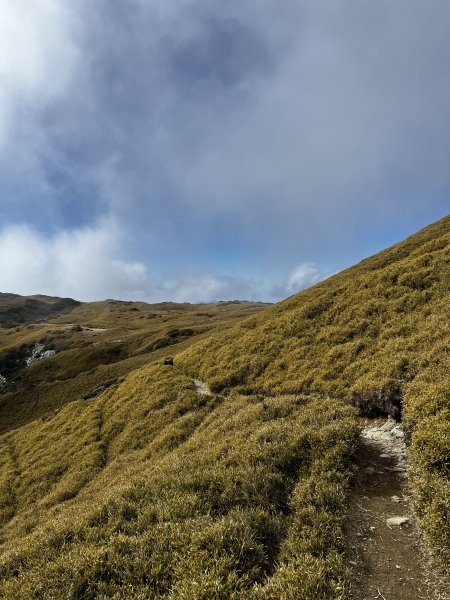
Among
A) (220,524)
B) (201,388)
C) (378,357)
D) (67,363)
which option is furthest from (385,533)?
(67,363)

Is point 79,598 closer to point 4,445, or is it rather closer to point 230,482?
point 230,482

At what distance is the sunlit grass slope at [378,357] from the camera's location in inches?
440

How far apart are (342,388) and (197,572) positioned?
14.7m

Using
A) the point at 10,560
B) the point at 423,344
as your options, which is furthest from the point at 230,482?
the point at 423,344

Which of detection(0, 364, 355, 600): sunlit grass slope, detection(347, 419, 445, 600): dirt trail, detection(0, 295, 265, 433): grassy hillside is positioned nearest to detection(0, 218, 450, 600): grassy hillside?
detection(0, 364, 355, 600): sunlit grass slope

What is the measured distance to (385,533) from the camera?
973 cm

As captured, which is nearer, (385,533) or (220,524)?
(385,533)

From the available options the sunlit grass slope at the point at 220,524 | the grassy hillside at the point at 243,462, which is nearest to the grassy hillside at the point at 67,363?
the grassy hillside at the point at 243,462

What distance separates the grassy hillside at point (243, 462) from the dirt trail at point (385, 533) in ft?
1.66

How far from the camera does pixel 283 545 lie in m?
9.41

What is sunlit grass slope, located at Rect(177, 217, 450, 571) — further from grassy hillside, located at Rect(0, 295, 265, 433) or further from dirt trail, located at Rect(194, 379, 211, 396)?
grassy hillside, located at Rect(0, 295, 265, 433)

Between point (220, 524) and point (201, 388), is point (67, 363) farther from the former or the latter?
point (220, 524)

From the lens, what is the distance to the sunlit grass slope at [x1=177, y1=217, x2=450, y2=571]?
1119cm

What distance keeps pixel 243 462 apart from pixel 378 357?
1209 centimetres
